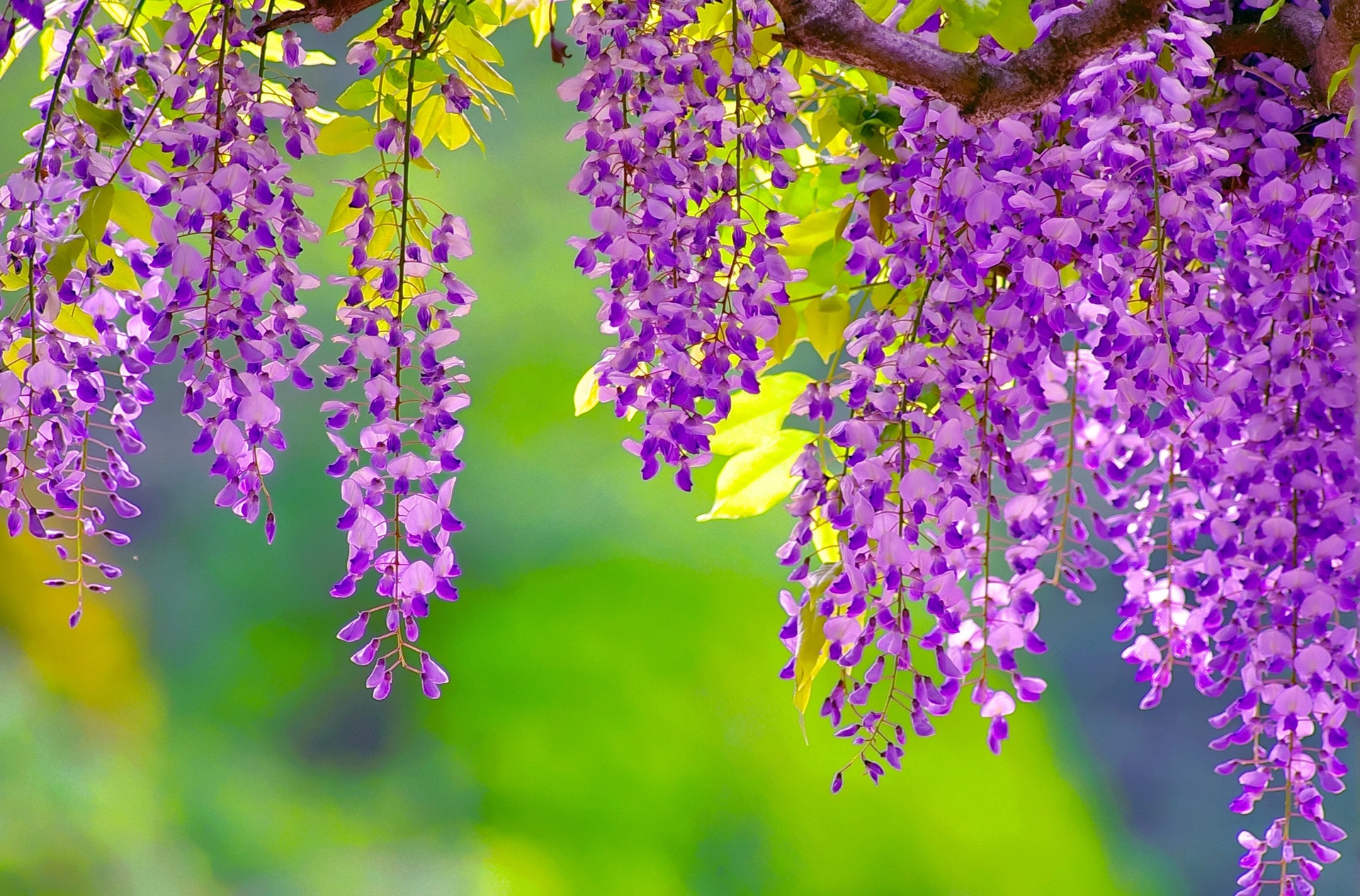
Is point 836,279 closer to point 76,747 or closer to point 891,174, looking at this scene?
point 891,174

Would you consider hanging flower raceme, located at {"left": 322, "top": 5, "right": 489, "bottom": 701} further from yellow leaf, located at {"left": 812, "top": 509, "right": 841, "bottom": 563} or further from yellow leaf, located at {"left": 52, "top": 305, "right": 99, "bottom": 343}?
yellow leaf, located at {"left": 812, "top": 509, "right": 841, "bottom": 563}

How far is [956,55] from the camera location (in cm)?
52

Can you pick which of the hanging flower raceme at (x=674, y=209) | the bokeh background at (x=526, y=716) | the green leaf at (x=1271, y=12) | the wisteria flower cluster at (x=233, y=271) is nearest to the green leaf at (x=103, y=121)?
the wisteria flower cluster at (x=233, y=271)

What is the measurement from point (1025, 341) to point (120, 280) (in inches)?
18.5

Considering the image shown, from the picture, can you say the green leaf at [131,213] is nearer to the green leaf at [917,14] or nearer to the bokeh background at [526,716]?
the green leaf at [917,14]

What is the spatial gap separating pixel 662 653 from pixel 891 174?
2.48ft

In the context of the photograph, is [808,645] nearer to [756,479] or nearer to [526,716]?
[756,479]

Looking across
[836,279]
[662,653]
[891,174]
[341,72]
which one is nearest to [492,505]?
[662,653]

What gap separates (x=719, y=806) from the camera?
1241mm

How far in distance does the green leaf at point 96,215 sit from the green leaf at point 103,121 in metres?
0.04

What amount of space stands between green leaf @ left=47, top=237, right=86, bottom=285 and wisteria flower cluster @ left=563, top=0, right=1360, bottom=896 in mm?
234

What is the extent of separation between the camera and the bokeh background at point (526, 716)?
46.9 inches

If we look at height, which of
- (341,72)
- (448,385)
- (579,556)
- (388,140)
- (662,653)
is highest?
(341,72)

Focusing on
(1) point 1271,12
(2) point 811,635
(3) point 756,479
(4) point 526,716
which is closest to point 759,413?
(3) point 756,479
